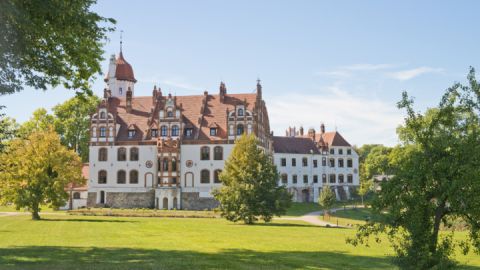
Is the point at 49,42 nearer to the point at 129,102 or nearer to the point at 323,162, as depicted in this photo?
the point at 129,102

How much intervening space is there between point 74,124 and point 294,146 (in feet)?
114

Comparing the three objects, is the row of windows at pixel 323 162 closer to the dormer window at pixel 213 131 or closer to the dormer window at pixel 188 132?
the dormer window at pixel 213 131

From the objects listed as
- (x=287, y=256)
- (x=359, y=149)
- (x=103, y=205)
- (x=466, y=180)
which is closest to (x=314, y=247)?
(x=287, y=256)

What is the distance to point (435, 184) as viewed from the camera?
1462 cm

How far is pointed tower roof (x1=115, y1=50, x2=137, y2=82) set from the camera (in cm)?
7325

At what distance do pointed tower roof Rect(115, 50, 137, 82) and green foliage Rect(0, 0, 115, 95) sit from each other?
179 ft

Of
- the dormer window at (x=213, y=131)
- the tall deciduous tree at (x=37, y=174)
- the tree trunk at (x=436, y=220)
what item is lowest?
the tree trunk at (x=436, y=220)

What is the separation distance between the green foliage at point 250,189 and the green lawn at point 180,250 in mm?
7197

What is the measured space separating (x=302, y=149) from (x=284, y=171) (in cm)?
503

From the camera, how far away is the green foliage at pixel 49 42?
15.4 metres

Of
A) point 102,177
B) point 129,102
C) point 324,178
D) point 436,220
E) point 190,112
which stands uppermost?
point 129,102

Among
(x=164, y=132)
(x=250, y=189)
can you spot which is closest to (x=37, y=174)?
(x=250, y=189)

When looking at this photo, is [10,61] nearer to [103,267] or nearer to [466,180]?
[103,267]

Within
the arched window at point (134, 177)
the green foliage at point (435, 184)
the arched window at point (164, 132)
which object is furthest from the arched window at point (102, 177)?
the green foliage at point (435, 184)
